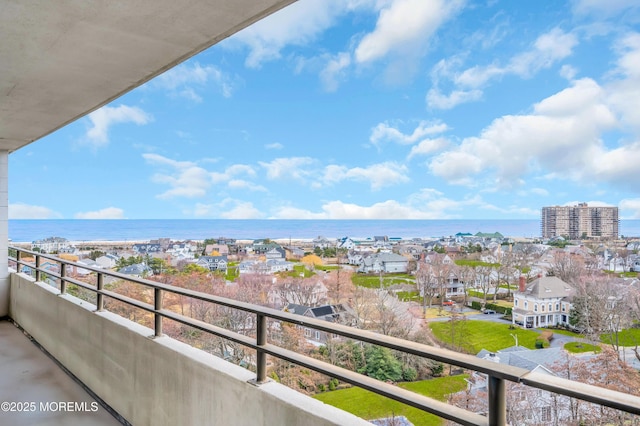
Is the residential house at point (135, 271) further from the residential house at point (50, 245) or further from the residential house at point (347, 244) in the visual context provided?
the residential house at point (347, 244)

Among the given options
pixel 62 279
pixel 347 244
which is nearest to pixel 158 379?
pixel 62 279

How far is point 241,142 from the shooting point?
20.7 metres

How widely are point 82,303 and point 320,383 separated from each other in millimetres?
2717

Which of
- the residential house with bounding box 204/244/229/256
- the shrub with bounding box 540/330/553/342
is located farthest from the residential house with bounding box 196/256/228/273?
the shrub with bounding box 540/330/553/342

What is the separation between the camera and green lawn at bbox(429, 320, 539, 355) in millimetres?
3545

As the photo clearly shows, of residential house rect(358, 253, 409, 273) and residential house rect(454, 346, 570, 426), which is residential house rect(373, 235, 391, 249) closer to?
residential house rect(358, 253, 409, 273)

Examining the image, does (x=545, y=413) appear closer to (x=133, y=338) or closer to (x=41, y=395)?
(x=133, y=338)

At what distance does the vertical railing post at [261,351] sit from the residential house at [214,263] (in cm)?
422

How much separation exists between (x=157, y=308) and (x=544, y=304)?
3.44m

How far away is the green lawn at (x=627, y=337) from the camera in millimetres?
3033

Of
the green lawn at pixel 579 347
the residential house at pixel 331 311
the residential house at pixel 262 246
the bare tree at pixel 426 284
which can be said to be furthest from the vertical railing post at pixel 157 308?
the residential house at pixel 262 246

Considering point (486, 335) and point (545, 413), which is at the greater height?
point (545, 413)

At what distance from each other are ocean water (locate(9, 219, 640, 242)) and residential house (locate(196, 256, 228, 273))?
2.01 m

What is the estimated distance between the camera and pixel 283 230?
34.3ft
